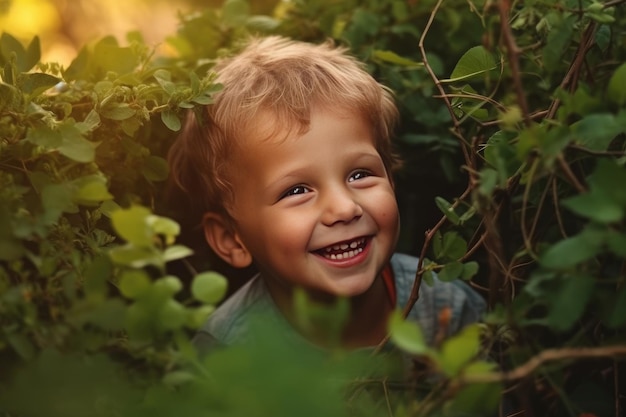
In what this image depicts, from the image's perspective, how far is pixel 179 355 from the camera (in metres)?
1.14

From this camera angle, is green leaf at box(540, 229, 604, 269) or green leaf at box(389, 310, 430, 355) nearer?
green leaf at box(389, 310, 430, 355)

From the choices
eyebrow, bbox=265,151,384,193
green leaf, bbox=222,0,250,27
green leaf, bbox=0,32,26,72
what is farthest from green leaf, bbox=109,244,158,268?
green leaf, bbox=222,0,250,27

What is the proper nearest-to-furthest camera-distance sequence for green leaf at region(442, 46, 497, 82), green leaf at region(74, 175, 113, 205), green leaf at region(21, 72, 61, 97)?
green leaf at region(74, 175, 113, 205), green leaf at region(21, 72, 61, 97), green leaf at region(442, 46, 497, 82)

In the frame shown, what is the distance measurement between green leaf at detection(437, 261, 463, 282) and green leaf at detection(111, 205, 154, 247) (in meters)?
0.60

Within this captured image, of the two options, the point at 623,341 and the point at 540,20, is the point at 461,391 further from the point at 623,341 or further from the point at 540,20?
the point at 540,20

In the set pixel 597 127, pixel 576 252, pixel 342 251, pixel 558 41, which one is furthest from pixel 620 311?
pixel 342 251

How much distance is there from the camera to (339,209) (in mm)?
1813

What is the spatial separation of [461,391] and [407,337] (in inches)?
5.5

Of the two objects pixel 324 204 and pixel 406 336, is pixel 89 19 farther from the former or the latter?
pixel 406 336

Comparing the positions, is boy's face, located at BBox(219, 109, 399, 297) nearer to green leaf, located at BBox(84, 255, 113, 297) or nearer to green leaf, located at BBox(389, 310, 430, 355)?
green leaf, located at BBox(84, 255, 113, 297)

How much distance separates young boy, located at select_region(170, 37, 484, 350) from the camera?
6.11 feet

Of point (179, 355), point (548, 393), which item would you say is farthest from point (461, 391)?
point (548, 393)

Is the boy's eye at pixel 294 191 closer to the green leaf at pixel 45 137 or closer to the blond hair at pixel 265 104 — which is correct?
the blond hair at pixel 265 104

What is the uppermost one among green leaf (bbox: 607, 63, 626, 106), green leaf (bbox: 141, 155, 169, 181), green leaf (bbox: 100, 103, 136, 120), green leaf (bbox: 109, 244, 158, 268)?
green leaf (bbox: 607, 63, 626, 106)
